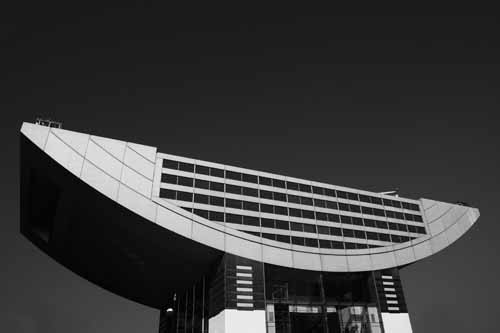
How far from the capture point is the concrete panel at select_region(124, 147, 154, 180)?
42.2m

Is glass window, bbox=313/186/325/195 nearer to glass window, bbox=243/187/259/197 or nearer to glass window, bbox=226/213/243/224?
glass window, bbox=243/187/259/197

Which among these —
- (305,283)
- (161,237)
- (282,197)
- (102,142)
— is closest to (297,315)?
(305,283)

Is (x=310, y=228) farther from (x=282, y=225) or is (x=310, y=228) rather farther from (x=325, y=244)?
(x=282, y=225)

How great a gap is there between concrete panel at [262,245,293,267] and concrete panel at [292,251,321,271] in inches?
26.4

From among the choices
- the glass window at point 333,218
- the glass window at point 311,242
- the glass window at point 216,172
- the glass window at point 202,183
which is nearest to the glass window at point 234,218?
the glass window at point 202,183

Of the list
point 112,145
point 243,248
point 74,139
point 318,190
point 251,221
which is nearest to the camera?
point 74,139

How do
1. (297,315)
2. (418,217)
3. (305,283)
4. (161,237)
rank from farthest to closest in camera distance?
(418,217)
(305,283)
(297,315)
(161,237)

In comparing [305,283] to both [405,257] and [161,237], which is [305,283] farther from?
[161,237]

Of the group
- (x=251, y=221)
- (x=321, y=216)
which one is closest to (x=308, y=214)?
(x=321, y=216)

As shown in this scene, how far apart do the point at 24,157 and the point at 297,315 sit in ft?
116

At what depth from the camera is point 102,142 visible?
41312 mm

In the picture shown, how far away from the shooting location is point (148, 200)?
40875mm

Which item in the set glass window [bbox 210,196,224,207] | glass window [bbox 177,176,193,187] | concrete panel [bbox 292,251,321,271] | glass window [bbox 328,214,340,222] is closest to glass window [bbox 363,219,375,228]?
glass window [bbox 328,214,340,222]

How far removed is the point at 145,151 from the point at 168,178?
4086 mm
